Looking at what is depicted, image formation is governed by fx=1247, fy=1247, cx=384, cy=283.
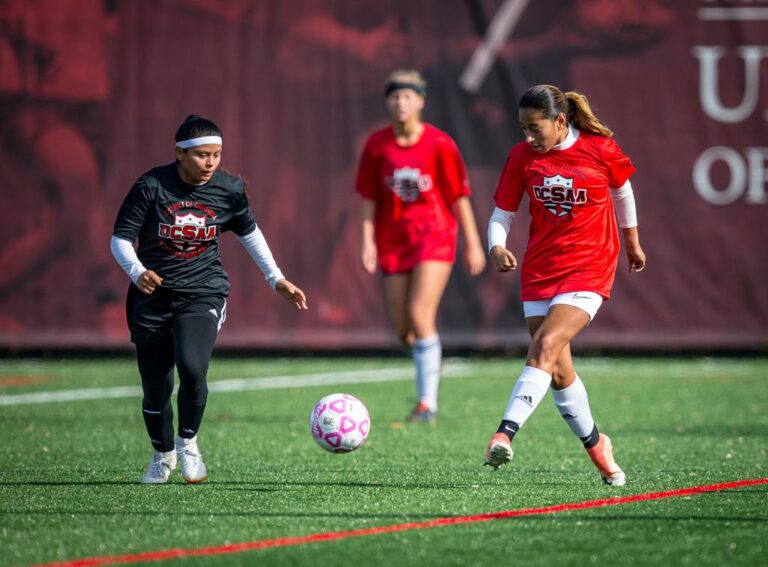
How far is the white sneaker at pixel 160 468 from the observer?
22.1ft

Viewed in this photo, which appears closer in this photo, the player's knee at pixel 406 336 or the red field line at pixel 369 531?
the red field line at pixel 369 531

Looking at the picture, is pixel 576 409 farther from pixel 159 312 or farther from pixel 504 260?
pixel 159 312

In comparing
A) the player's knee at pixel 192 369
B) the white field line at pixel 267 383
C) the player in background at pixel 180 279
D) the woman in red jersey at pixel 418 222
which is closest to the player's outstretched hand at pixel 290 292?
the player in background at pixel 180 279

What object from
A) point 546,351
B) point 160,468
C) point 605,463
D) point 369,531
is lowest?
point 160,468

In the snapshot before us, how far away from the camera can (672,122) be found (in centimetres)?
1561

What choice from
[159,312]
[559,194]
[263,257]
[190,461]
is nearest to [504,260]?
[559,194]

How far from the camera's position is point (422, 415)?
32.5 feet

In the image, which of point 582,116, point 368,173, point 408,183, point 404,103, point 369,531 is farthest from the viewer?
point 368,173

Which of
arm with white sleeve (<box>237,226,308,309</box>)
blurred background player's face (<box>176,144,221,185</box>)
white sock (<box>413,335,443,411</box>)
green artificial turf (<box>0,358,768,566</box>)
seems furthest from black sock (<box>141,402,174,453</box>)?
white sock (<box>413,335,443,411</box>)

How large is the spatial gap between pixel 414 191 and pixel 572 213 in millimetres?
3770

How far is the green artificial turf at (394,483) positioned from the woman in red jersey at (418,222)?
703mm

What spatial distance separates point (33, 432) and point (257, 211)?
6.67m

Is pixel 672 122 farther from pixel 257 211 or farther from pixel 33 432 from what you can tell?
pixel 33 432

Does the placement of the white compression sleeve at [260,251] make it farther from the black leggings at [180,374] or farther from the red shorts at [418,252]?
the red shorts at [418,252]
